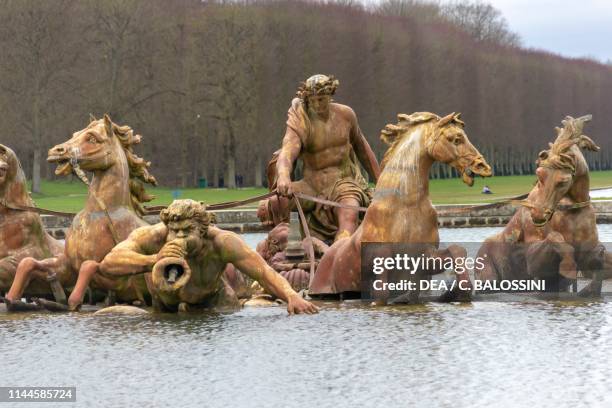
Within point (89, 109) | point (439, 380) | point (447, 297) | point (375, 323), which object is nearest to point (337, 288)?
point (447, 297)

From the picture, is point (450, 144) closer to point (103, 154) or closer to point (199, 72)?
point (103, 154)

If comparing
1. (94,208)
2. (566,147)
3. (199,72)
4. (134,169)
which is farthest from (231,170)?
(566,147)

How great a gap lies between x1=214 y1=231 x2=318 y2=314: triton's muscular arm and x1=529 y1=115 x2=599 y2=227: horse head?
1661 mm

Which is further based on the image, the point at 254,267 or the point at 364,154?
the point at 364,154

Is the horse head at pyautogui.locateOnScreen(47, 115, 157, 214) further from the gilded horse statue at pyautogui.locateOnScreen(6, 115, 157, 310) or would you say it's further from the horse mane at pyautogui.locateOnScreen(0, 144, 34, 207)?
the horse mane at pyautogui.locateOnScreen(0, 144, 34, 207)

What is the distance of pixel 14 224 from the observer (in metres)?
10.8

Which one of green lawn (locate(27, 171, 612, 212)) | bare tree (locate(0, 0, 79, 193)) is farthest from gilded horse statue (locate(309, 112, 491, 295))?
bare tree (locate(0, 0, 79, 193))

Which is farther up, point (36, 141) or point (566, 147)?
point (36, 141)

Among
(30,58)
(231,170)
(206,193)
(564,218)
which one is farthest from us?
(231,170)

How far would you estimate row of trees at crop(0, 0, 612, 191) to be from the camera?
43.8 m

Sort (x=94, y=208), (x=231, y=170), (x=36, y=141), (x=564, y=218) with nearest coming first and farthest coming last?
(x=564, y=218)
(x=94, y=208)
(x=36, y=141)
(x=231, y=170)

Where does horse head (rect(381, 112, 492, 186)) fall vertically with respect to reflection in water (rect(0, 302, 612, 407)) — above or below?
above

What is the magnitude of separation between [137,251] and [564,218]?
9.43 ft

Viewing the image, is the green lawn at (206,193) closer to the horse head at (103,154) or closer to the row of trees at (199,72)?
the row of trees at (199,72)
